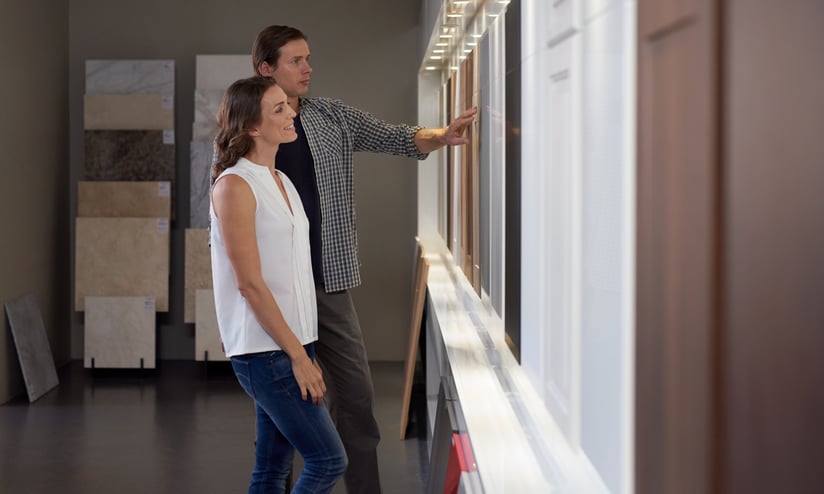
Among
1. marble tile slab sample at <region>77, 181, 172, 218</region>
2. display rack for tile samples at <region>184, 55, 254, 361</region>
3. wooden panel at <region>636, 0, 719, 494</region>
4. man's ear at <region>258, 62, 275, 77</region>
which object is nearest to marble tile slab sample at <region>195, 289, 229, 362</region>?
display rack for tile samples at <region>184, 55, 254, 361</region>

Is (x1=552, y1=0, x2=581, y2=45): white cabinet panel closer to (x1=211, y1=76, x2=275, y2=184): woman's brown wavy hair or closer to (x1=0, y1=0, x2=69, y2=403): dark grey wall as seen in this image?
(x1=211, y1=76, x2=275, y2=184): woman's brown wavy hair

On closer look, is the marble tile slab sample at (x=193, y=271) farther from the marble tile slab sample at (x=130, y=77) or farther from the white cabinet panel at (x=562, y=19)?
the white cabinet panel at (x=562, y=19)

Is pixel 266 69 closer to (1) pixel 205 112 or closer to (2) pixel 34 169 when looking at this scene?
(1) pixel 205 112

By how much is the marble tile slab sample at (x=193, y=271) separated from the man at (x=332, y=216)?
150 inches

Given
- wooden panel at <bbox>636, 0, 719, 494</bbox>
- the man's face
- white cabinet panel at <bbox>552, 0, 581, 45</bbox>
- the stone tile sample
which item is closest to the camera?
wooden panel at <bbox>636, 0, 719, 494</bbox>

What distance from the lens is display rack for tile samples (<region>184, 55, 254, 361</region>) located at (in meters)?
7.45

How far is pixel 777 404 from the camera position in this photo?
0.70 meters

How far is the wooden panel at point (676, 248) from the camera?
76cm

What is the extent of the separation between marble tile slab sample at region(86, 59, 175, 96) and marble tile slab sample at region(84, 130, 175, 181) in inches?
13.2

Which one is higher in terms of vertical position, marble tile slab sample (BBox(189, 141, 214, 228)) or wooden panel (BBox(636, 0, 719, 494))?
marble tile slab sample (BBox(189, 141, 214, 228))

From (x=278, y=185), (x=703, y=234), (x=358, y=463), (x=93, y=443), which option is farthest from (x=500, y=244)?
(x=93, y=443)

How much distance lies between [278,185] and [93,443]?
3.25 metres

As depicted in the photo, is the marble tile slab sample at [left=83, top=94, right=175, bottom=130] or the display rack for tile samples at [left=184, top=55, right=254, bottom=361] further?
the marble tile slab sample at [left=83, top=94, right=175, bottom=130]

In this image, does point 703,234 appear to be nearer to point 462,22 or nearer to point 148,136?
point 462,22
